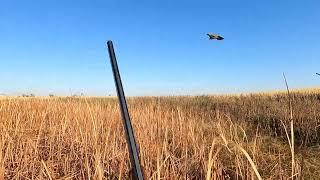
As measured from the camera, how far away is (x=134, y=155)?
39.6 inches

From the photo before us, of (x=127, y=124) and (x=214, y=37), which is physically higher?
(x=214, y=37)

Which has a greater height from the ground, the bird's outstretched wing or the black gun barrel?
the bird's outstretched wing

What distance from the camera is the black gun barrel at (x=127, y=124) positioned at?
39.6 inches

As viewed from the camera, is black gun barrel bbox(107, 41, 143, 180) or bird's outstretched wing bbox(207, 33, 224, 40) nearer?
black gun barrel bbox(107, 41, 143, 180)

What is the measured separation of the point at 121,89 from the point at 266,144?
5.74 m

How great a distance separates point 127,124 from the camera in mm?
1036

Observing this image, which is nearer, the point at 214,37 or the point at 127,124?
the point at 127,124

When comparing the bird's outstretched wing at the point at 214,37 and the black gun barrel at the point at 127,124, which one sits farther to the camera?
the bird's outstretched wing at the point at 214,37

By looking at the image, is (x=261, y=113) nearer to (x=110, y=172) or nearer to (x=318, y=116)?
(x=318, y=116)

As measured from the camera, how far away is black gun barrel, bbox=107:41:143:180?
1.00 metres

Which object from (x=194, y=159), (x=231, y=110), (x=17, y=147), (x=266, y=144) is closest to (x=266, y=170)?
(x=194, y=159)

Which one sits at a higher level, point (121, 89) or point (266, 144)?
point (121, 89)

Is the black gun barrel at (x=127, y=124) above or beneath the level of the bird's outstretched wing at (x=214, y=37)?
beneath

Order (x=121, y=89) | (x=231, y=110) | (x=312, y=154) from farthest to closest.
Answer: (x=231, y=110) < (x=312, y=154) < (x=121, y=89)
